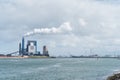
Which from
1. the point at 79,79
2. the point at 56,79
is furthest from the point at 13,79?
the point at 79,79

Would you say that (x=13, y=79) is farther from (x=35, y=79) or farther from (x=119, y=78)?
(x=119, y=78)

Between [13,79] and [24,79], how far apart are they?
2411 mm

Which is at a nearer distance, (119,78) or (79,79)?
(119,78)

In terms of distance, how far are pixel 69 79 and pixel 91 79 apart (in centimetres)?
422

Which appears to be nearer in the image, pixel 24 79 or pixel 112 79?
pixel 112 79

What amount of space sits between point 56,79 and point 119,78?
43.1ft

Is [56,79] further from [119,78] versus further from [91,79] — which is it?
[119,78]

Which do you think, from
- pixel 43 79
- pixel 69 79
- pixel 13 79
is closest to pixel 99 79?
pixel 69 79

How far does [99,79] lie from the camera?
6519cm

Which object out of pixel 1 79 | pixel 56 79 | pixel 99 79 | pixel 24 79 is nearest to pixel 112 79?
pixel 99 79

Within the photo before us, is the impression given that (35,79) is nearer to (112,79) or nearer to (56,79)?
(56,79)

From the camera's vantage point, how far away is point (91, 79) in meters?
65.5

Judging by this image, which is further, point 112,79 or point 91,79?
point 91,79

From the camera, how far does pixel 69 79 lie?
6488 centimetres
